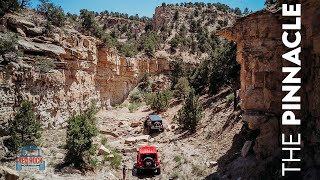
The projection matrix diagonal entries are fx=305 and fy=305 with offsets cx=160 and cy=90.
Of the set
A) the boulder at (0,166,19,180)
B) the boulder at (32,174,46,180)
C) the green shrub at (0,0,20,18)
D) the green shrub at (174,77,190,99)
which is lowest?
the boulder at (32,174,46,180)

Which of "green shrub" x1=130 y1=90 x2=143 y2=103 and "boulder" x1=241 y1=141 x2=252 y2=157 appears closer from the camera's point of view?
"boulder" x1=241 y1=141 x2=252 y2=157

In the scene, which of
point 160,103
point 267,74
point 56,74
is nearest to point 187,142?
point 267,74

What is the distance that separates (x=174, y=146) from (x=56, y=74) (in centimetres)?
1066

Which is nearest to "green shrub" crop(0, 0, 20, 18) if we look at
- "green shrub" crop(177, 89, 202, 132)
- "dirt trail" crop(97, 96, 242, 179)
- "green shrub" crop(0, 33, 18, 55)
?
"green shrub" crop(0, 33, 18, 55)

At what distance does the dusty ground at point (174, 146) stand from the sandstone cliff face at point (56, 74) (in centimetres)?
252

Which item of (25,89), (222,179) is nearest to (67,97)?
(25,89)

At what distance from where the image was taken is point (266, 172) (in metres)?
11.8

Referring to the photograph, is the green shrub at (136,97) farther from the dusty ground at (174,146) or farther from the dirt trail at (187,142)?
the dusty ground at (174,146)

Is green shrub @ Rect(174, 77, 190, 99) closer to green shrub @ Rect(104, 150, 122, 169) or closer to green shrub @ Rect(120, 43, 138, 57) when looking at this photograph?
green shrub @ Rect(120, 43, 138, 57)

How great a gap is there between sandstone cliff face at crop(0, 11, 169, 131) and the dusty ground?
2521 mm

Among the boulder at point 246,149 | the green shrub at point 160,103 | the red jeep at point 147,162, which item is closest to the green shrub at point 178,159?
the red jeep at point 147,162

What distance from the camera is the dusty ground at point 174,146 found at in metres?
15.1

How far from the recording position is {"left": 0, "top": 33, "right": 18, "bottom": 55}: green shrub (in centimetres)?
1856

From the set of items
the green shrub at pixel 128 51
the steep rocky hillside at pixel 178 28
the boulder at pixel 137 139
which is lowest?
the boulder at pixel 137 139
